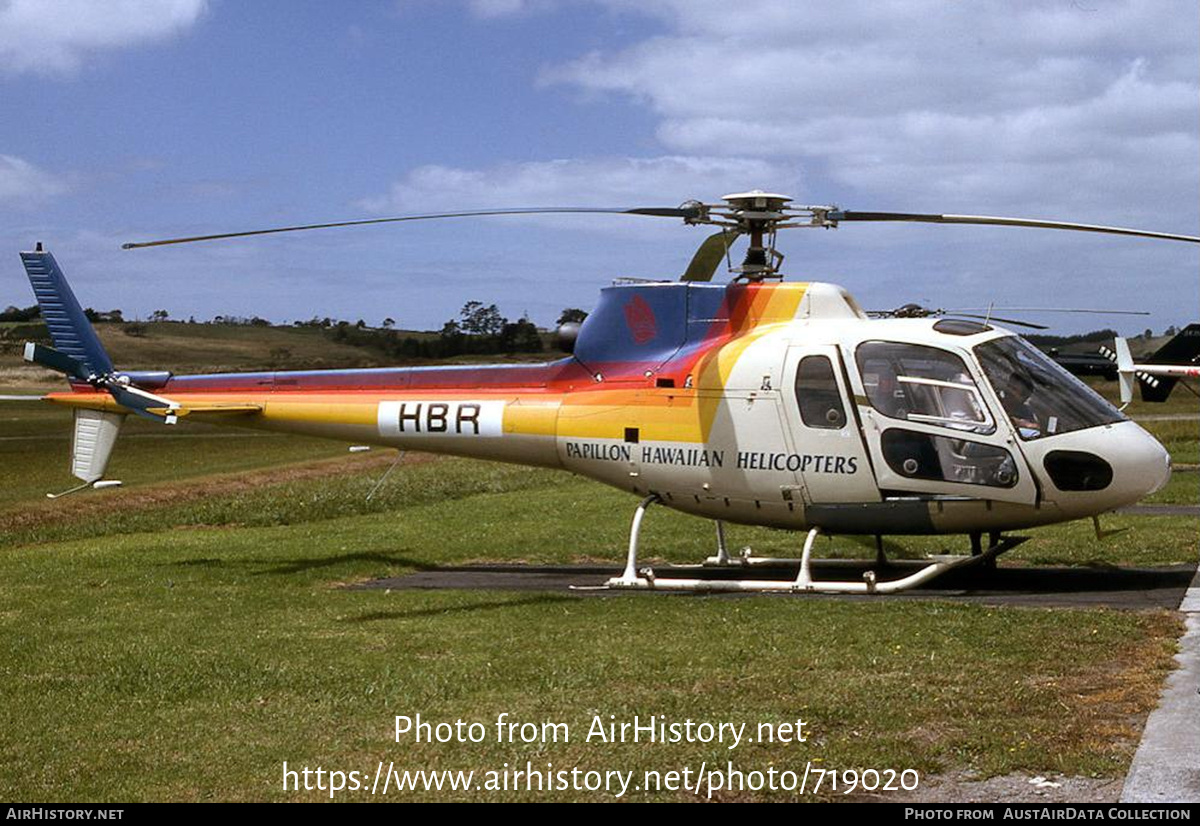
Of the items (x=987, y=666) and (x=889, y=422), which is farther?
(x=889, y=422)

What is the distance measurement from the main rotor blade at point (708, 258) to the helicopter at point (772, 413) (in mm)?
22

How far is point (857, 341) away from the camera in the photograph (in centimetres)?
1313

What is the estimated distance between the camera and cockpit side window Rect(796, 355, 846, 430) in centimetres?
1313

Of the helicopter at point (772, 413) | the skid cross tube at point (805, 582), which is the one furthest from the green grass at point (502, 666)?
the helicopter at point (772, 413)

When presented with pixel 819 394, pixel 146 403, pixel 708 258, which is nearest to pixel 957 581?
pixel 819 394

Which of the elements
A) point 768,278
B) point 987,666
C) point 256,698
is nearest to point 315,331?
point 768,278

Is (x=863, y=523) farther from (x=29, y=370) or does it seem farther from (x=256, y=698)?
(x=29, y=370)

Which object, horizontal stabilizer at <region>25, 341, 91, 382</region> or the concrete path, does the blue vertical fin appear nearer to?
horizontal stabilizer at <region>25, 341, 91, 382</region>

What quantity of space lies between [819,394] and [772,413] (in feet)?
1.77

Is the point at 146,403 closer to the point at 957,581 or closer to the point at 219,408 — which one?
the point at 219,408

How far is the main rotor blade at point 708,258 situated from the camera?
46.1 feet

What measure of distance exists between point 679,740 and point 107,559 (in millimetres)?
11371

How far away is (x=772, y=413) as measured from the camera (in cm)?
1345

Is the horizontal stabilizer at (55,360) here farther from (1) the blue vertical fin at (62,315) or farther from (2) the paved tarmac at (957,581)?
(2) the paved tarmac at (957,581)
